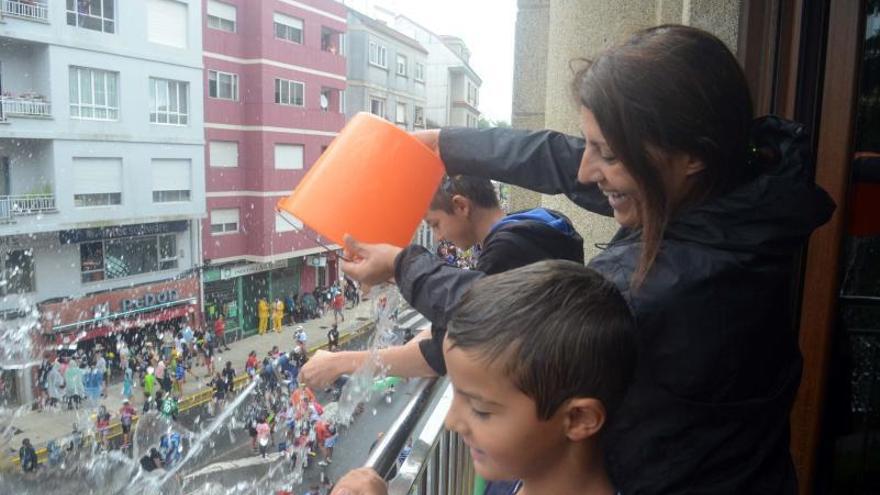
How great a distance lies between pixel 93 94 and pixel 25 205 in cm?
61

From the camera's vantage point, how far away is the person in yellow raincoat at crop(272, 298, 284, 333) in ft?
13.5

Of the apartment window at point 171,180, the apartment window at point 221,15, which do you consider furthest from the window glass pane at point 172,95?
the apartment window at point 221,15

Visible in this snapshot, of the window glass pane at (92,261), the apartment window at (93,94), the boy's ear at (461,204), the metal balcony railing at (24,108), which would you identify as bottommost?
the window glass pane at (92,261)

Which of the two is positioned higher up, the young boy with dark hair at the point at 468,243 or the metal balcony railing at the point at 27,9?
the metal balcony railing at the point at 27,9

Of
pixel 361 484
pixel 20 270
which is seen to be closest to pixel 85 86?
pixel 20 270

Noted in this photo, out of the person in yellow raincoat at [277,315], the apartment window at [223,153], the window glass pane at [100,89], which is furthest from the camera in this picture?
the person in yellow raincoat at [277,315]

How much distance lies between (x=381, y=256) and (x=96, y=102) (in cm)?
252

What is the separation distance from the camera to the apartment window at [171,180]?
294 cm

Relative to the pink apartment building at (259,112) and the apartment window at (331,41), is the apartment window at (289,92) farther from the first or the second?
the apartment window at (331,41)

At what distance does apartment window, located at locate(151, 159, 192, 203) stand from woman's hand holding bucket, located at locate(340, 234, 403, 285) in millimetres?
2566

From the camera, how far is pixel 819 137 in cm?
86

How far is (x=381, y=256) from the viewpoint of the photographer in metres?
0.69

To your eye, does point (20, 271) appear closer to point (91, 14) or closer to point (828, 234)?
point (91, 14)

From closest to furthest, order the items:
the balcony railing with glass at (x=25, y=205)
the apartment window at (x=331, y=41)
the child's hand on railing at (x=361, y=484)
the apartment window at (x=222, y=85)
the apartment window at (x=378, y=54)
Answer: the child's hand on railing at (x=361, y=484) → the balcony railing with glass at (x=25, y=205) → the apartment window at (x=222, y=85) → the apartment window at (x=331, y=41) → the apartment window at (x=378, y=54)
